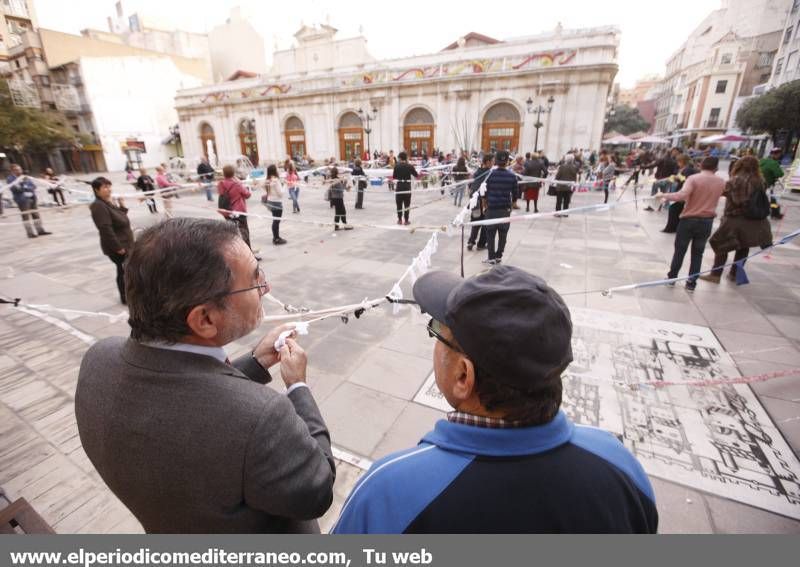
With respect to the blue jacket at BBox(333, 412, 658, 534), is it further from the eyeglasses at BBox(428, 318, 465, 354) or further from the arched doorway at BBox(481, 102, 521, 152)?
the arched doorway at BBox(481, 102, 521, 152)

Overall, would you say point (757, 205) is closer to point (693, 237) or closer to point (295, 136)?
point (693, 237)

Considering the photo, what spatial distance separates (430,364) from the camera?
3.92 metres

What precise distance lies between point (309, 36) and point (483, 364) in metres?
47.8

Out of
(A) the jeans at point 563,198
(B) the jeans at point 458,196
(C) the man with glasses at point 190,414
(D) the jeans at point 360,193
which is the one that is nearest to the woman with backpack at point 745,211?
(A) the jeans at point 563,198

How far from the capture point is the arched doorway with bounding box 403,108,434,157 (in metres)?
32.8

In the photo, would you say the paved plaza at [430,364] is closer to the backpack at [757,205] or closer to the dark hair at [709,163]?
the backpack at [757,205]

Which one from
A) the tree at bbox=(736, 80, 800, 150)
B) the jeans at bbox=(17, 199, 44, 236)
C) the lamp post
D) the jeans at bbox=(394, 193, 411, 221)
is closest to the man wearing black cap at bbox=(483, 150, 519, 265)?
the jeans at bbox=(394, 193, 411, 221)

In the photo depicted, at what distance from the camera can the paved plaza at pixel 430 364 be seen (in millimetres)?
2457

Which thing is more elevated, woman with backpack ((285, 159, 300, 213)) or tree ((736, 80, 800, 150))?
tree ((736, 80, 800, 150))

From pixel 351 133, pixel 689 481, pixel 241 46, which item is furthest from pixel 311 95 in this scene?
pixel 689 481

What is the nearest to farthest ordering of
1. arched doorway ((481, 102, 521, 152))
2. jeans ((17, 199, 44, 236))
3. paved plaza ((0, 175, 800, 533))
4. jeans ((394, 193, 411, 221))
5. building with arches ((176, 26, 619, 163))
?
paved plaza ((0, 175, 800, 533))
jeans ((17, 199, 44, 236))
jeans ((394, 193, 411, 221))
building with arches ((176, 26, 619, 163))
arched doorway ((481, 102, 521, 152))

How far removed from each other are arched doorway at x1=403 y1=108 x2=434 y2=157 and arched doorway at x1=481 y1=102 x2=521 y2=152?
4.82 metres

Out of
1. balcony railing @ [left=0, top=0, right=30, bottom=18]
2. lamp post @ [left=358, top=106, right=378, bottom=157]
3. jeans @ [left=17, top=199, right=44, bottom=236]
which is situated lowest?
jeans @ [left=17, top=199, right=44, bottom=236]

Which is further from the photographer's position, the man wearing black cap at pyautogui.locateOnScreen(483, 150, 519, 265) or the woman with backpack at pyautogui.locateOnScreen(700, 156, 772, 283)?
the man wearing black cap at pyautogui.locateOnScreen(483, 150, 519, 265)
